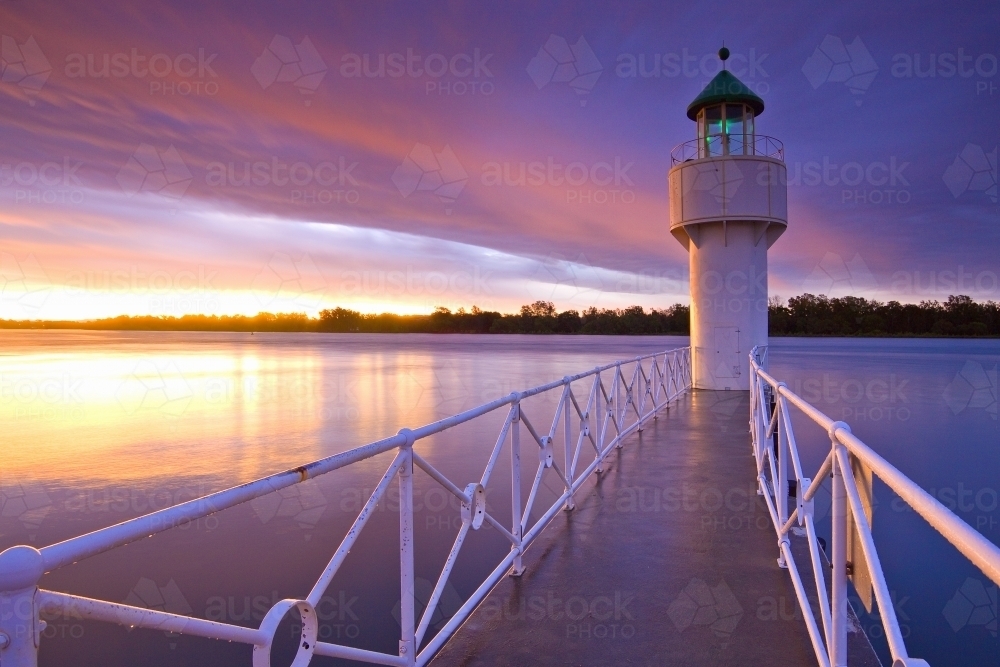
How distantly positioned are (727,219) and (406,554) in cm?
1259

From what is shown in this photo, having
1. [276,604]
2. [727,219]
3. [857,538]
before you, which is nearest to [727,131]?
[727,219]

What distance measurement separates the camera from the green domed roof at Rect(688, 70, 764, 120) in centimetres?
1373

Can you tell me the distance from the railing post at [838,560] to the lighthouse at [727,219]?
12043mm

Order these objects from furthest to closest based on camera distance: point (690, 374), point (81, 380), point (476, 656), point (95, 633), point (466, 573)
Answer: point (81, 380), point (690, 374), point (466, 573), point (95, 633), point (476, 656)

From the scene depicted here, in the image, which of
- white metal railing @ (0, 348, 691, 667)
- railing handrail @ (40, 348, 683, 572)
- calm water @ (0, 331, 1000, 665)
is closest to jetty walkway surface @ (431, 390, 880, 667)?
white metal railing @ (0, 348, 691, 667)

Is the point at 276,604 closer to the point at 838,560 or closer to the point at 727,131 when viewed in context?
the point at 838,560

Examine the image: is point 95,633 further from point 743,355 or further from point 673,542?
point 743,355

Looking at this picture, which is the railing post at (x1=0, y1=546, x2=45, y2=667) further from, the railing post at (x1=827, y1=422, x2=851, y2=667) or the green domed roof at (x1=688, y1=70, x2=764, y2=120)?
the green domed roof at (x1=688, y1=70, x2=764, y2=120)

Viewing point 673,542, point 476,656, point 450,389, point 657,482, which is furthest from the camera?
point 450,389

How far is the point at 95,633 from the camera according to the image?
18.8 feet

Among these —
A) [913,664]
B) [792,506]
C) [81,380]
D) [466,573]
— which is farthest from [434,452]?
[81,380]

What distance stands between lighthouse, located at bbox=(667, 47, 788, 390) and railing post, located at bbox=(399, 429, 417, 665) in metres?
12.5

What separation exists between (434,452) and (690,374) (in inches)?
279

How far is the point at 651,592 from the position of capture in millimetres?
3775
